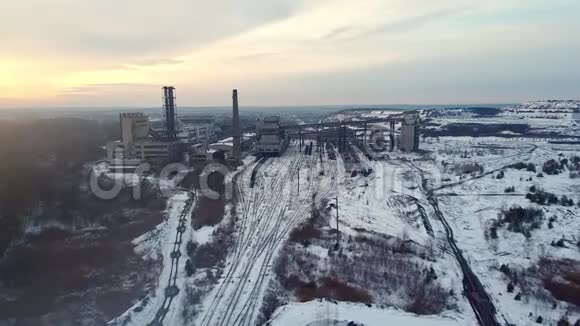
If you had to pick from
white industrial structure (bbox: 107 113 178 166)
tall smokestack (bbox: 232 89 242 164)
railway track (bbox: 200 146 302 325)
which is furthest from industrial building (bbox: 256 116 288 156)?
white industrial structure (bbox: 107 113 178 166)

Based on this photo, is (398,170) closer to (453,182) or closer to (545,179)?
(453,182)

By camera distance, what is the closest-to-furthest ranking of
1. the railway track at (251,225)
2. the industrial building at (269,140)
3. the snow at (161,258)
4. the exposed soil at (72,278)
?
the snow at (161,258), the exposed soil at (72,278), the railway track at (251,225), the industrial building at (269,140)

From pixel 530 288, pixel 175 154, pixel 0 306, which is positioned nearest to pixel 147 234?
pixel 0 306

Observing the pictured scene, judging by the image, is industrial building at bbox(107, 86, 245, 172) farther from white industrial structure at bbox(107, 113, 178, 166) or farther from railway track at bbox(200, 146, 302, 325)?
railway track at bbox(200, 146, 302, 325)

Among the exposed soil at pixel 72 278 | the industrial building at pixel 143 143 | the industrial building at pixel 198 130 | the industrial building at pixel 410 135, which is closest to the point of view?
the exposed soil at pixel 72 278

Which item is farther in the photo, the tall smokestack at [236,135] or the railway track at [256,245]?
the tall smokestack at [236,135]

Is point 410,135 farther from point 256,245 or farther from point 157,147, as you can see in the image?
point 256,245

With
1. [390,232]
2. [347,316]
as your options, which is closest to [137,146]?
[390,232]

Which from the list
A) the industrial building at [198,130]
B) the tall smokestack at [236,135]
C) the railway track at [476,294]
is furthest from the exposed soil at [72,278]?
the industrial building at [198,130]

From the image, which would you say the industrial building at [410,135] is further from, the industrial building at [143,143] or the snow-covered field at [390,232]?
the industrial building at [143,143]
